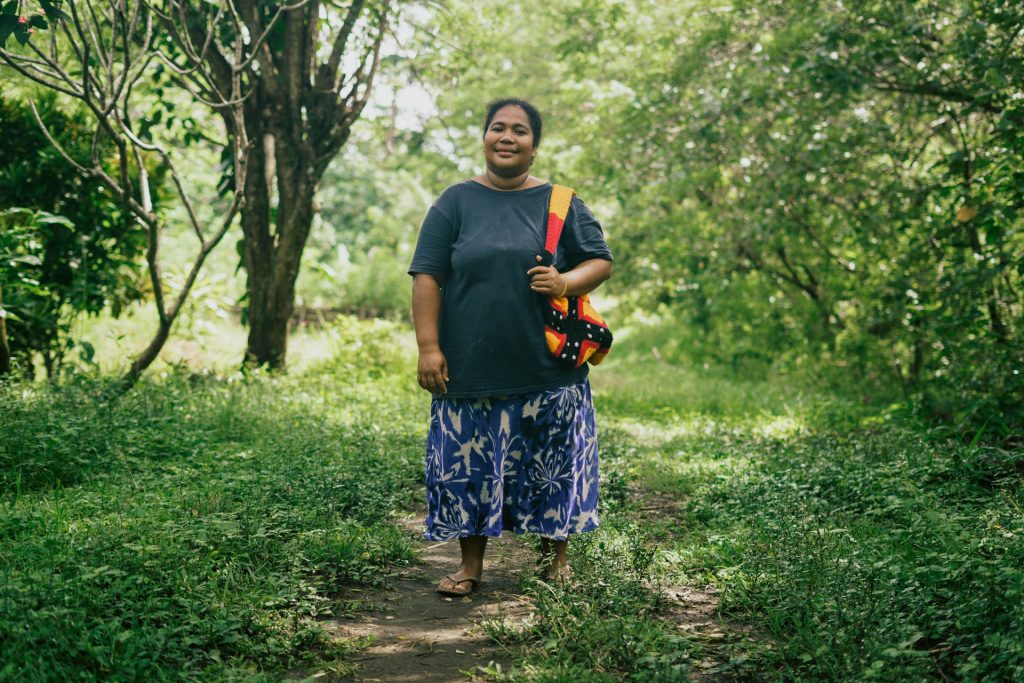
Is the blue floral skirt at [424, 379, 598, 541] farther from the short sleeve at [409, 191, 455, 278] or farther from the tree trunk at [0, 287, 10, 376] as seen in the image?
the tree trunk at [0, 287, 10, 376]

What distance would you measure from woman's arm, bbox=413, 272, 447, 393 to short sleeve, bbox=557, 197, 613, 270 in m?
0.61

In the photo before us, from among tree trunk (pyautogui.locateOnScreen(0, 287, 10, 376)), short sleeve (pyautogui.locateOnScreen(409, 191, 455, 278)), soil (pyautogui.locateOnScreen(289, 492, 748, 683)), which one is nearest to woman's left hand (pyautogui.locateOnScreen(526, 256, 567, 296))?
short sleeve (pyautogui.locateOnScreen(409, 191, 455, 278))

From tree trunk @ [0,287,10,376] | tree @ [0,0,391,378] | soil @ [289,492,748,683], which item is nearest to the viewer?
soil @ [289,492,748,683]

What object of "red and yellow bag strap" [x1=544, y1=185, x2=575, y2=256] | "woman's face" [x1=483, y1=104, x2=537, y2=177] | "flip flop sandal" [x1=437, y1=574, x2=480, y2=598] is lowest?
"flip flop sandal" [x1=437, y1=574, x2=480, y2=598]

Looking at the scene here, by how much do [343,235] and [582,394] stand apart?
90.3 feet

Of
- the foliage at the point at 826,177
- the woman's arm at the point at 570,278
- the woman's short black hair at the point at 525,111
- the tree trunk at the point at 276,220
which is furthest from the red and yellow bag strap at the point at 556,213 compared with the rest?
the tree trunk at the point at 276,220

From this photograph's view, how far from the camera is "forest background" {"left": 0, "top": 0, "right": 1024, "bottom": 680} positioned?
391 centimetres

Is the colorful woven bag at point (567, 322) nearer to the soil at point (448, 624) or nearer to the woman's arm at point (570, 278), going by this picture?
the woman's arm at point (570, 278)

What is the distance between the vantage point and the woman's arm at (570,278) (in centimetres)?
395

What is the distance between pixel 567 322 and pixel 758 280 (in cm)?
904

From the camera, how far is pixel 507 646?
350 cm

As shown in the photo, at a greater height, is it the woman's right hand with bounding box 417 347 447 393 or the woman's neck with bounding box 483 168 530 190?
the woman's neck with bounding box 483 168 530 190

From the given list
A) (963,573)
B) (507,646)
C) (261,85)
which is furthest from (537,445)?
(261,85)

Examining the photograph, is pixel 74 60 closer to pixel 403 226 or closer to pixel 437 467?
pixel 437 467
